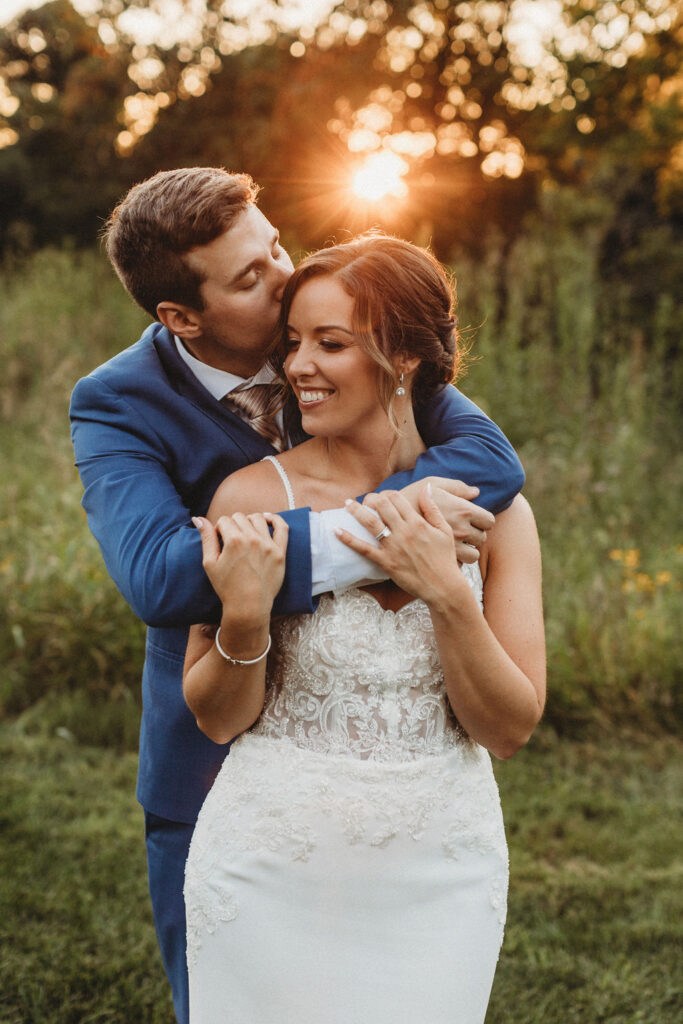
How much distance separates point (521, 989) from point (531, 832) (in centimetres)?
96

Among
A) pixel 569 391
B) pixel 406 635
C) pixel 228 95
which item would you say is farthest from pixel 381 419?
pixel 228 95

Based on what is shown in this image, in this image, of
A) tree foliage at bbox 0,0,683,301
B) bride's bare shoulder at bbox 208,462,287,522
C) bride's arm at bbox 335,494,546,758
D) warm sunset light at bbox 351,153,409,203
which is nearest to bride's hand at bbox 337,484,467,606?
bride's arm at bbox 335,494,546,758

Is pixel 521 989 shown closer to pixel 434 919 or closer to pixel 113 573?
pixel 434 919

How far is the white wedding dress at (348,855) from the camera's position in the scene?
1.93m

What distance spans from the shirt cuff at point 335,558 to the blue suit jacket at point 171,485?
0.03m

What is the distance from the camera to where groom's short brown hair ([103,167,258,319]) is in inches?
90.2

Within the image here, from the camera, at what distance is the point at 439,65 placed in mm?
17750

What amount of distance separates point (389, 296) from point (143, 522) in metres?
0.73

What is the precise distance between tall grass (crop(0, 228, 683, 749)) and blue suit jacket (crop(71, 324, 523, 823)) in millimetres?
2527

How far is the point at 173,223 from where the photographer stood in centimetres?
231

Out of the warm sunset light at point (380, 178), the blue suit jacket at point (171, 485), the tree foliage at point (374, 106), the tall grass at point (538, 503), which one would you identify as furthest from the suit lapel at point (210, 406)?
the tree foliage at point (374, 106)

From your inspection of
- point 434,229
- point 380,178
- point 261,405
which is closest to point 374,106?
point 434,229

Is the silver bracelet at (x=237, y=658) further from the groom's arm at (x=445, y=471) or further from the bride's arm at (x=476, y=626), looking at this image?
the bride's arm at (x=476, y=626)

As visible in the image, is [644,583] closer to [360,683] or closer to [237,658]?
[360,683]
